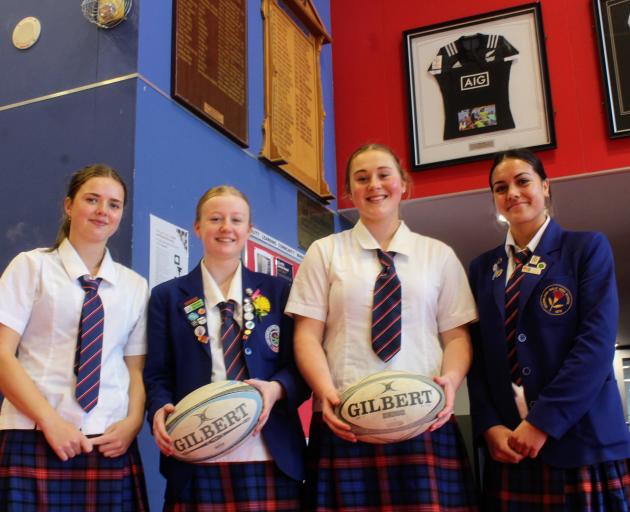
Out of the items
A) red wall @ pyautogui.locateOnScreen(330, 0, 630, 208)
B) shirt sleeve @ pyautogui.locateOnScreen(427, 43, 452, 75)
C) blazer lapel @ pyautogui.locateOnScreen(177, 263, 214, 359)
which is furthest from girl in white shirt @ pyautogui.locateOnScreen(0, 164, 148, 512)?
shirt sleeve @ pyautogui.locateOnScreen(427, 43, 452, 75)

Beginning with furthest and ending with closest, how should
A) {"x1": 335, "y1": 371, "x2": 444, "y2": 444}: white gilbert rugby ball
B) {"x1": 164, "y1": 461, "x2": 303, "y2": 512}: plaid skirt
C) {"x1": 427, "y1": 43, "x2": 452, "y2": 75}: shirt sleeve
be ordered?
{"x1": 427, "y1": 43, "x2": 452, "y2": 75}: shirt sleeve < {"x1": 164, "y1": 461, "x2": 303, "y2": 512}: plaid skirt < {"x1": 335, "y1": 371, "x2": 444, "y2": 444}: white gilbert rugby ball

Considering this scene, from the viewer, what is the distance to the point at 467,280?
6.91 ft

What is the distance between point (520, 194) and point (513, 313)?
37 cm

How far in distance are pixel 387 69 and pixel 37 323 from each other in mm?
3554

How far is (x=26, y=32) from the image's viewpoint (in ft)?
10.1

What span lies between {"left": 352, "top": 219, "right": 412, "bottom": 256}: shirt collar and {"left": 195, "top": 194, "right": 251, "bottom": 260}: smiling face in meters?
0.35

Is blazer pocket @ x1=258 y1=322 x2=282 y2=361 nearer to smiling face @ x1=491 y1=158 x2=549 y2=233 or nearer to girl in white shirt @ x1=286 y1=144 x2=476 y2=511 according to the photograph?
girl in white shirt @ x1=286 y1=144 x2=476 y2=511

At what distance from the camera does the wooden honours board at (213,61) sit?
3137 mm

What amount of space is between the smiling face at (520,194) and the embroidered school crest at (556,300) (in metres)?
0.25

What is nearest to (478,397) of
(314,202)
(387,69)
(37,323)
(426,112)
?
(37,323)

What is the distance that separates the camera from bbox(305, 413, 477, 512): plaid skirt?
5.87 feet

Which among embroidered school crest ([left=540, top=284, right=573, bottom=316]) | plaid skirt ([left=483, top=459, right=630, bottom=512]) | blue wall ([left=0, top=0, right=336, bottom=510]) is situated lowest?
plaid skirt ([left=483, top=459, right=630, bottom=512])

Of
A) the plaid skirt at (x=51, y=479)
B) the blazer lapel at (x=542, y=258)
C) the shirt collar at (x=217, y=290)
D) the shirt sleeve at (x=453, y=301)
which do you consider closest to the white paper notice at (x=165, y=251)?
the shirt collar at (x=217, y=290)

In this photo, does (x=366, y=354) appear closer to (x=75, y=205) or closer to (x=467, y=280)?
(x=467, y=280)
